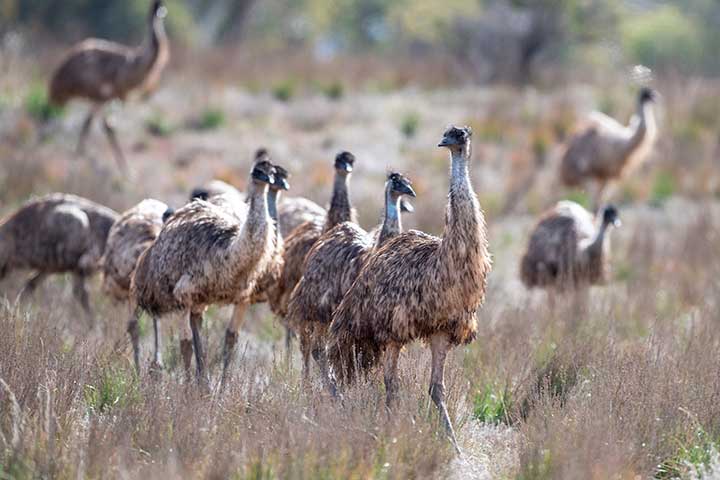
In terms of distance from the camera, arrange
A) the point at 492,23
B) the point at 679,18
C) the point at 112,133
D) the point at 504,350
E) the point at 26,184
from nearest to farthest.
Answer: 1. the point at 504,350
2. the point at 26,184
3. the point at 112,133
4. the point at 492,23
5. the point at 679,18

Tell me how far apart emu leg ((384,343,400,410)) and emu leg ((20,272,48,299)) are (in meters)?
4.68

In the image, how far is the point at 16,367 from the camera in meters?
7.09

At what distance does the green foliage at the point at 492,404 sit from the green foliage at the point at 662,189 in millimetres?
10039

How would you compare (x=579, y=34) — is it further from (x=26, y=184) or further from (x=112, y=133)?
(x=26, y=184)

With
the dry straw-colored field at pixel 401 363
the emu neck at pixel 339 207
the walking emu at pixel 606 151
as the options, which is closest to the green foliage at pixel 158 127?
the dry straw-colored field at pixel 401 363

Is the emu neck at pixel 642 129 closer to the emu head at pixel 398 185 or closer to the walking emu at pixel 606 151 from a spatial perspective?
the walking emu at pixel 606 151

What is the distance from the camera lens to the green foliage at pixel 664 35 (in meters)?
45.3

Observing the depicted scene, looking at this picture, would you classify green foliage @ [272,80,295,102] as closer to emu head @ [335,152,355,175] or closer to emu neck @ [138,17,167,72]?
emu neck @ [138,17,167,72]

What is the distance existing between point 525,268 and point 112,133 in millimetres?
6650

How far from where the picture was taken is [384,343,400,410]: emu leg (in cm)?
727

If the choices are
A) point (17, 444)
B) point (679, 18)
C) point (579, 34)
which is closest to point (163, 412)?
point (17, 444)

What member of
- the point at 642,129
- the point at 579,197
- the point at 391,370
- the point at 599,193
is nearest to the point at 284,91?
the point at 579,197

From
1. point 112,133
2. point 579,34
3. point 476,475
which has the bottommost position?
point 476,475

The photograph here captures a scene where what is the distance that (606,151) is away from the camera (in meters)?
16.6
